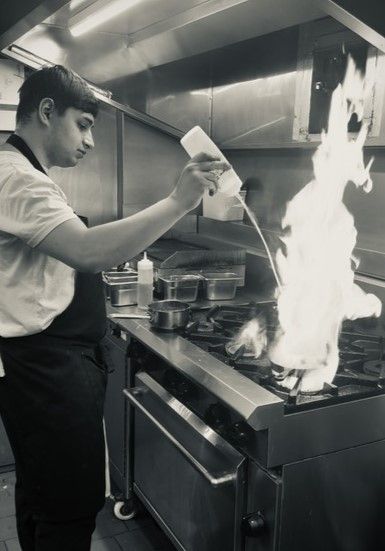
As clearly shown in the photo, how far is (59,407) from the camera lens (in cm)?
132

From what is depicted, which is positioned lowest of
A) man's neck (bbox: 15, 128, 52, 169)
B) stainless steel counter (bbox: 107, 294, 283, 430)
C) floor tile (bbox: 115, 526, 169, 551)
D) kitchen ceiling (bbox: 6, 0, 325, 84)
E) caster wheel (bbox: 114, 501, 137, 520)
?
floor tile (bbox: 115, 526, 169, 551)

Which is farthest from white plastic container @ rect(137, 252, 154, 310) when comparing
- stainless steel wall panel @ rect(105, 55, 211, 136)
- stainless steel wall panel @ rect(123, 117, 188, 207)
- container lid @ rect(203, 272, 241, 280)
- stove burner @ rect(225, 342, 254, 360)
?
stainless steel wall panel @ rect(105, 55, 211, 136)

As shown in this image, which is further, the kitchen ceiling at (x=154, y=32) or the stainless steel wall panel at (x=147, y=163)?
the stainless steel wall panel at (x=147, y=163)

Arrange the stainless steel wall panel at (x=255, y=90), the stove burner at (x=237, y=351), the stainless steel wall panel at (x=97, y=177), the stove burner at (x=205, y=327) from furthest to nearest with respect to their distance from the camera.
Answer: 1. the stainless steel wall panel at (x=97, y=177)
2. the stainless steel wall panel at (x=255, y=90)
3. the stove burner at (x=205, y=327)
4. the stove burner at (x=237, y=351)

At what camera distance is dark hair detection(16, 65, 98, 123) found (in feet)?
4.12

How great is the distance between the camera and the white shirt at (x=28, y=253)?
114 cm

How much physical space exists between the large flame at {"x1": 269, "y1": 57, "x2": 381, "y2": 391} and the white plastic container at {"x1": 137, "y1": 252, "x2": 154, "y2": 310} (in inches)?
19.2

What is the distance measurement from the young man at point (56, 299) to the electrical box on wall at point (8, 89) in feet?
4.69

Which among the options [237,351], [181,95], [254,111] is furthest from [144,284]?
[181,95]

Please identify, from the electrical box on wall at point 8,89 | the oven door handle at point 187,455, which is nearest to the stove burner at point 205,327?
the oven door handle at point 187,455

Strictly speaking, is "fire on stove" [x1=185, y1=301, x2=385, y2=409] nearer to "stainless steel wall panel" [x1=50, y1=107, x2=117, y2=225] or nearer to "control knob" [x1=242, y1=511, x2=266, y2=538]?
"control knob" [x1=242, y1=511, x2=266, y2=538]

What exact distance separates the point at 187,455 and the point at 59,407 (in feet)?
1.19

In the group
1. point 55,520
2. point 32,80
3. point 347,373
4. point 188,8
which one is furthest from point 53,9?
point 55,520

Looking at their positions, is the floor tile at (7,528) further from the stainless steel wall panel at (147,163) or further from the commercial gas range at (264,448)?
the stainless steel wall panel at (147,163)
